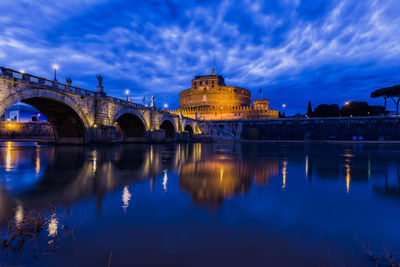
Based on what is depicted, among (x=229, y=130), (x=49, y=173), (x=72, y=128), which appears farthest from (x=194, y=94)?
(x=49, y=173)

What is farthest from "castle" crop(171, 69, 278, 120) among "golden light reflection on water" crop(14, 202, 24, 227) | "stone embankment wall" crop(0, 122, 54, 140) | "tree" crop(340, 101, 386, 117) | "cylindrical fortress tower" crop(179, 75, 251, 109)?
"golden light reflection on water" crop(14, 202, 24, 227)

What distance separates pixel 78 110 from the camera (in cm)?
2294

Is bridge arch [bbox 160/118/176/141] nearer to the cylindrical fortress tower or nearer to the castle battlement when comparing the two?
the castle battlement

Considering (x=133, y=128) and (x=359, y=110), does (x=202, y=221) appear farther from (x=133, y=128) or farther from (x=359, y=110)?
(x=359, y=110)

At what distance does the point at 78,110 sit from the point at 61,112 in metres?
2.32

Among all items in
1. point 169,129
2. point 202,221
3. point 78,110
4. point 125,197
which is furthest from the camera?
point 169,129

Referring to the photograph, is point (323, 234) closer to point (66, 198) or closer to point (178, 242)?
point (178, 242)

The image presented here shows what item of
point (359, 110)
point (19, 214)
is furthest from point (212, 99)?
point (19, 214)

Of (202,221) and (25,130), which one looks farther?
(25,130)

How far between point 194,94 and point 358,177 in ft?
336

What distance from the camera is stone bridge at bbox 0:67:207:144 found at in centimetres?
1680

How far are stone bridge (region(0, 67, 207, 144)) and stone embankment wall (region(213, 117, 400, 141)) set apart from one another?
33196mm

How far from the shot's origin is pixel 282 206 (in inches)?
205

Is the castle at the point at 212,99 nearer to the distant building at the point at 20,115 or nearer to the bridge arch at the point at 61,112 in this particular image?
the distant building at the point at 20,115
